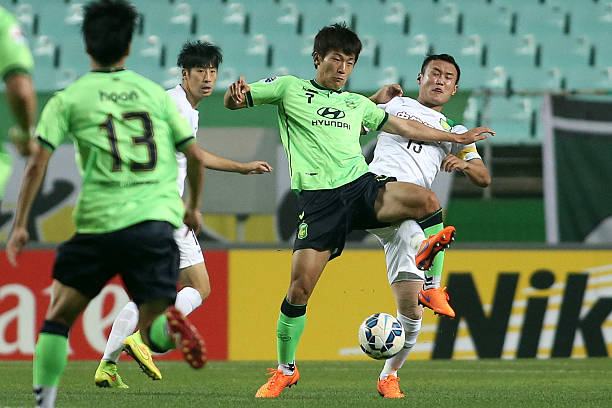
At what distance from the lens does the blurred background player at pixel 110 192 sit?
199 inches

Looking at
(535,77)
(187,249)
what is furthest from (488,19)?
(187,249)

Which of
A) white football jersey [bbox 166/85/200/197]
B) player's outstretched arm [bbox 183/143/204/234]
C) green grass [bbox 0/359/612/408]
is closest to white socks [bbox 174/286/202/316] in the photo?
green grass [bbox 0/359/612/408]

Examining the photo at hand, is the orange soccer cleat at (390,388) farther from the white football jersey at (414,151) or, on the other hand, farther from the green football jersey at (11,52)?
the green football jersey at (11,52)

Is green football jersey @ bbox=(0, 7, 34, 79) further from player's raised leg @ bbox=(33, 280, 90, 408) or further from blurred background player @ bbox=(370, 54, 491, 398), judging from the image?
blurred background player @ bbox=(370, 54, 491, 398)

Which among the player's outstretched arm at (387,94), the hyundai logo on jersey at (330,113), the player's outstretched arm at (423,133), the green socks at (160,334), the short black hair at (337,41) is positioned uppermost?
the short black hair at (337,41)

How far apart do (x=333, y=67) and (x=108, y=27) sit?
8.63 ft

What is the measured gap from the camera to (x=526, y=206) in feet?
38.6

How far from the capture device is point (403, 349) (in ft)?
25.3

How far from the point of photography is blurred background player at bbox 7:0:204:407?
504 centimetres

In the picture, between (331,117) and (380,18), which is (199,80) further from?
(380,18)

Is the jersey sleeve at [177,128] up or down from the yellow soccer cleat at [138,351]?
up

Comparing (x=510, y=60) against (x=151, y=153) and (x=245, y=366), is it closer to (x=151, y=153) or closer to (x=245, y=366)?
(x=245, y=366)

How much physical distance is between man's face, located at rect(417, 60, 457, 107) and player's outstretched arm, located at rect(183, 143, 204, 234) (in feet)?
10.4

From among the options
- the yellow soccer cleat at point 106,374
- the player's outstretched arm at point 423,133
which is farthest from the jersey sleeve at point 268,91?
the yellow soccer cleat at point 106,374
